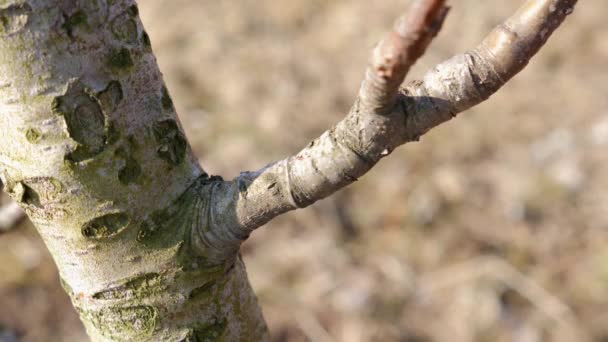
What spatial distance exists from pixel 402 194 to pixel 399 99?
3.09 m

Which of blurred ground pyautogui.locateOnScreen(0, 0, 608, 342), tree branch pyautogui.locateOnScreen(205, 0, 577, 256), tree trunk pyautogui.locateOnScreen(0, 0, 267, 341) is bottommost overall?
tree branch pyautogui.locateOnScreen(205, 0, 577, 256)

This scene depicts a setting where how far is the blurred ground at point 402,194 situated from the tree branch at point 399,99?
7.73ft

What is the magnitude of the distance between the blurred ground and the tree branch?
2355mm

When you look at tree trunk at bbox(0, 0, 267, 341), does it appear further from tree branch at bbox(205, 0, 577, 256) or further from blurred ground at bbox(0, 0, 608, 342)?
blurred ground at bbox(0, 0, 608, 342)

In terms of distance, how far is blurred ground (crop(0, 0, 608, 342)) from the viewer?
10.2ft

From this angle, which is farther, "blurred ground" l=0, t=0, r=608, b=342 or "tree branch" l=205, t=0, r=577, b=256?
"blurred ground" l=0, t=0, r=608, b=342

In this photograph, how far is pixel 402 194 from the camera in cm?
370

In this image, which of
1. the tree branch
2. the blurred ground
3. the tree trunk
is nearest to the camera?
the tree branch

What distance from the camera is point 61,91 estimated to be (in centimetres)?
67

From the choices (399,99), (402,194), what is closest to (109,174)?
(399,99)

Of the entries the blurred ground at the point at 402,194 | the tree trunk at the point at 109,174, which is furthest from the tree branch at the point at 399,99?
the blurred ground at the point at 402,194

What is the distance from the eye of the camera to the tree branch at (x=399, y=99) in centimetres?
54

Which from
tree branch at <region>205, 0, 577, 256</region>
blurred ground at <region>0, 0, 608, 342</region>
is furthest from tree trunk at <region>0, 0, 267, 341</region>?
blurred ground at <region>0, 0, 608, 342</region>

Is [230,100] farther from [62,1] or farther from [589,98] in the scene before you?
[62,1]
